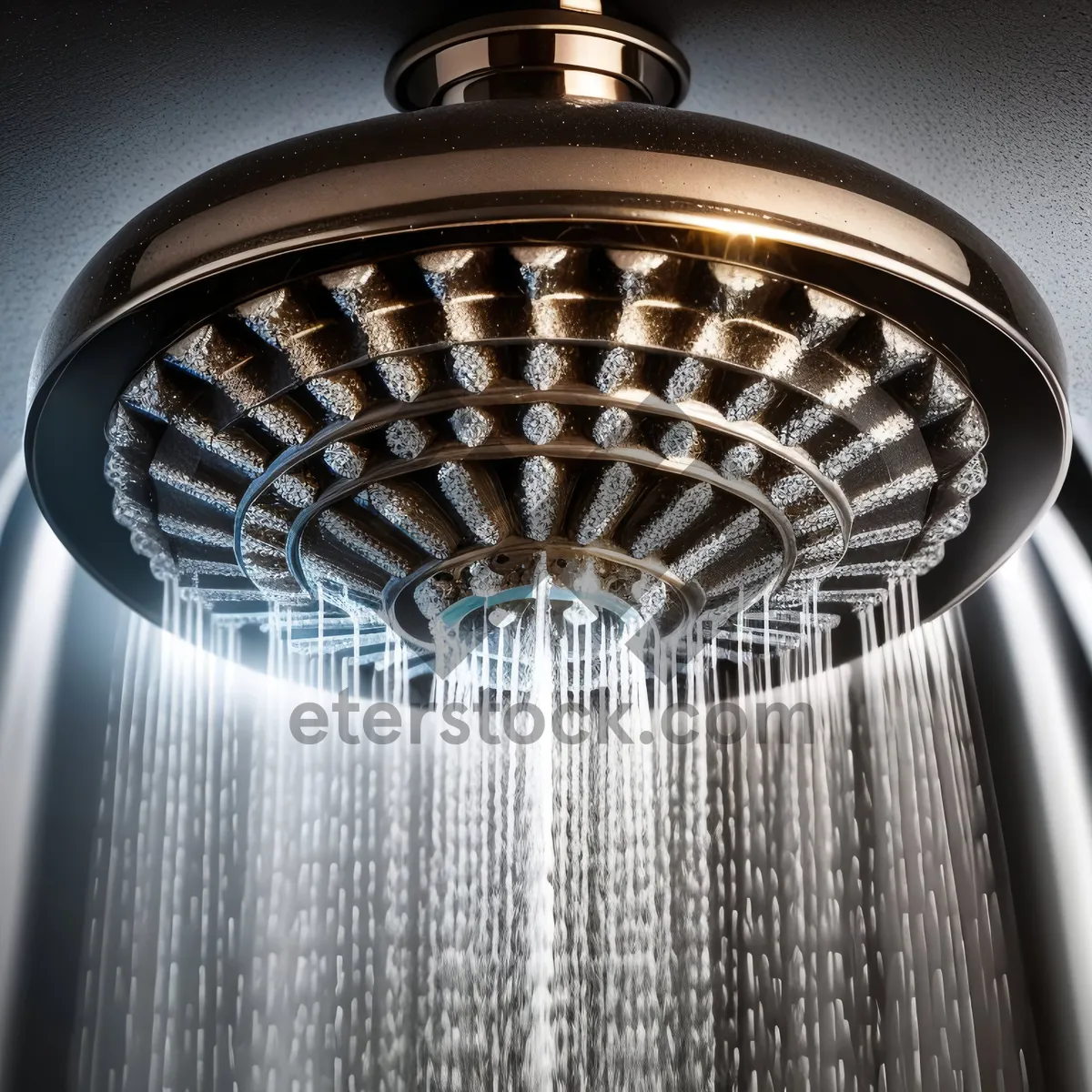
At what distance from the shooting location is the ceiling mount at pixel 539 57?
23.0 inches

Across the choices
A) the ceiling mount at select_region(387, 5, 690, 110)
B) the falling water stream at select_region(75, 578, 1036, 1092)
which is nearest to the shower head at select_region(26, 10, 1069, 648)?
the ceiling mount at select_region(387, 5, 690, 110)

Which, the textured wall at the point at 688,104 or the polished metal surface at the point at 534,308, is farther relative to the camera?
the textured wall at the point at 688,104

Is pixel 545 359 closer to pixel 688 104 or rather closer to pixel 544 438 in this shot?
pixel 544 438

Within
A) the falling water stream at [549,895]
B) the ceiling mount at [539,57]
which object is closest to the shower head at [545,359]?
the ceiling mount at [539,57]

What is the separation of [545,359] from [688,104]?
219 millimetres

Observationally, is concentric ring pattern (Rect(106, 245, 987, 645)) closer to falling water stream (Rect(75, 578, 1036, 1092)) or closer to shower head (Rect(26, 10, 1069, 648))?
shower head (Rect(26, 10, 1069, 648))

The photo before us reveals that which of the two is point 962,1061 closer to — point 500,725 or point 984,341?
point 500,725

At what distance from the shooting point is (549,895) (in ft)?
3.14

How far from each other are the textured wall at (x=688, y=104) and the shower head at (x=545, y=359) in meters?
0.04

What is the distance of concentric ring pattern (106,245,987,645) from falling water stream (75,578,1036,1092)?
0.24m

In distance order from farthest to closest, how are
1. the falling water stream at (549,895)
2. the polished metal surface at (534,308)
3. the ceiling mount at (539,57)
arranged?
1. the falling water stream at (549,895)
2. the ceiling mount at (539,57)
3. the polished metal surface at (534,308)

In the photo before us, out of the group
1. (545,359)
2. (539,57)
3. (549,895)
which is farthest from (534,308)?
(549,895)

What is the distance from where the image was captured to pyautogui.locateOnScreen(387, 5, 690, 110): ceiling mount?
0.58m

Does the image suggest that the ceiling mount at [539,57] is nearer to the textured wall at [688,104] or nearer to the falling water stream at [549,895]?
the textured wall at [688,104]
